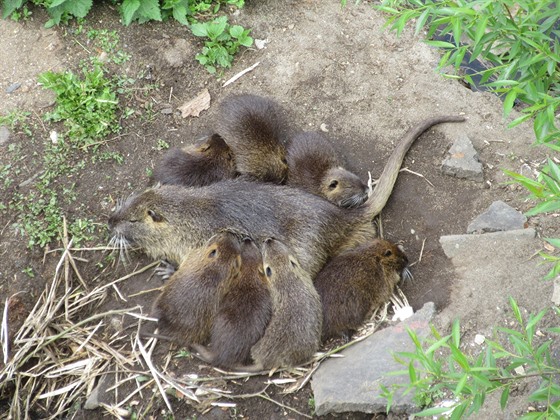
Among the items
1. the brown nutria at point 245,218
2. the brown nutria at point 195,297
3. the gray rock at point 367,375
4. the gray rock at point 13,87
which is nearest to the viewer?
the gray rock at point 367,375

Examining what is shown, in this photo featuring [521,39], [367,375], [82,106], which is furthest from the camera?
[82,106]

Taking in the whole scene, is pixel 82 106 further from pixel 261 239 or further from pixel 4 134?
pixel 261 239

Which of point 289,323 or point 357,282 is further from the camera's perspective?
point 357,282

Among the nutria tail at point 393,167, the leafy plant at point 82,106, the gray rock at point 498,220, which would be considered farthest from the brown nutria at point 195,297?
the gray rock at point 498,220

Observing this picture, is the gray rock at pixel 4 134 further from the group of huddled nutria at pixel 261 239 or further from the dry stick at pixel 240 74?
the dry stick at pixel 240 74

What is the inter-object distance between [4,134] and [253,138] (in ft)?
6.52

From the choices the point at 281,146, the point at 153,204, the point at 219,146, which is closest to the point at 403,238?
the point at 281,146

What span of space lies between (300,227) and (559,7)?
228 cm

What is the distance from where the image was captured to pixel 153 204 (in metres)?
4.52

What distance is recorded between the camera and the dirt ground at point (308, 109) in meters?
4.46

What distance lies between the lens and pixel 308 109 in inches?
206

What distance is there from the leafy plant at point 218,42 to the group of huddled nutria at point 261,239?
2.08 feet

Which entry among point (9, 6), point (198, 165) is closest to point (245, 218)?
point (198, 165)

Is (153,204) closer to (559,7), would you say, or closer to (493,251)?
(493,251)
